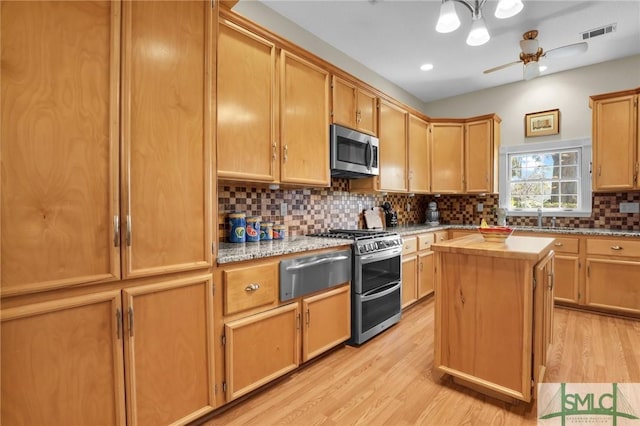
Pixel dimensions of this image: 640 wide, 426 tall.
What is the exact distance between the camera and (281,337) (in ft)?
6.59

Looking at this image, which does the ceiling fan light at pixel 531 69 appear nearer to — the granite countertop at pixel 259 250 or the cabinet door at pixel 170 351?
the granite countertop at pixel 259 250

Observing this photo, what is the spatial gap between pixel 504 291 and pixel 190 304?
171cm

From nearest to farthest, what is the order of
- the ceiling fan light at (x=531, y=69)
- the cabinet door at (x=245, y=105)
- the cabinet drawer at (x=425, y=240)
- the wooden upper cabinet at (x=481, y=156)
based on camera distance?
1. the cabinet door at (x=245, y=105)
2. the ceiling fan light at (x=531, y=69)
3. the cabinet drawer at (x=425, y=240)
4. the wooden upper cabinet at (x=481, y=156)

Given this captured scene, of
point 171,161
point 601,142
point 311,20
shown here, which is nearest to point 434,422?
point 171,161

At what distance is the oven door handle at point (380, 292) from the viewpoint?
2.60 metres

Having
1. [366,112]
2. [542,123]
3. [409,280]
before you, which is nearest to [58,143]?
[366,112]

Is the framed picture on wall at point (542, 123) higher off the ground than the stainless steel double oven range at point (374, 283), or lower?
higher

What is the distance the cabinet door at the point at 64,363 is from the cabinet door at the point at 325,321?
113 centimetres

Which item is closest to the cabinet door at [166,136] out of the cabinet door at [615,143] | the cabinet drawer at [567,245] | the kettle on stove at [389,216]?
the kettle on stove at [389,216]

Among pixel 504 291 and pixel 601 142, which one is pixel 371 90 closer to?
pixel 504 291

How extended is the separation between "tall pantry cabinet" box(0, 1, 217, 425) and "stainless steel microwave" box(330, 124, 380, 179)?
1.28 m

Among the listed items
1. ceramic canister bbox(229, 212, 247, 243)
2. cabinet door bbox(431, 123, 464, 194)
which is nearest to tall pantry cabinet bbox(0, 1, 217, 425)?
ceramic canister bbox(229, 212, 247, 243)

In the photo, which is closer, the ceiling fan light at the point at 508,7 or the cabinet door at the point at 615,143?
the ceiling fan light at the point at 508,7

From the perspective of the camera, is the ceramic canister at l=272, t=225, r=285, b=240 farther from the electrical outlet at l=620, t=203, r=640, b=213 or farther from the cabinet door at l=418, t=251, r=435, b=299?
the electrical outlet at l=620, t=203, r=640, b=213
